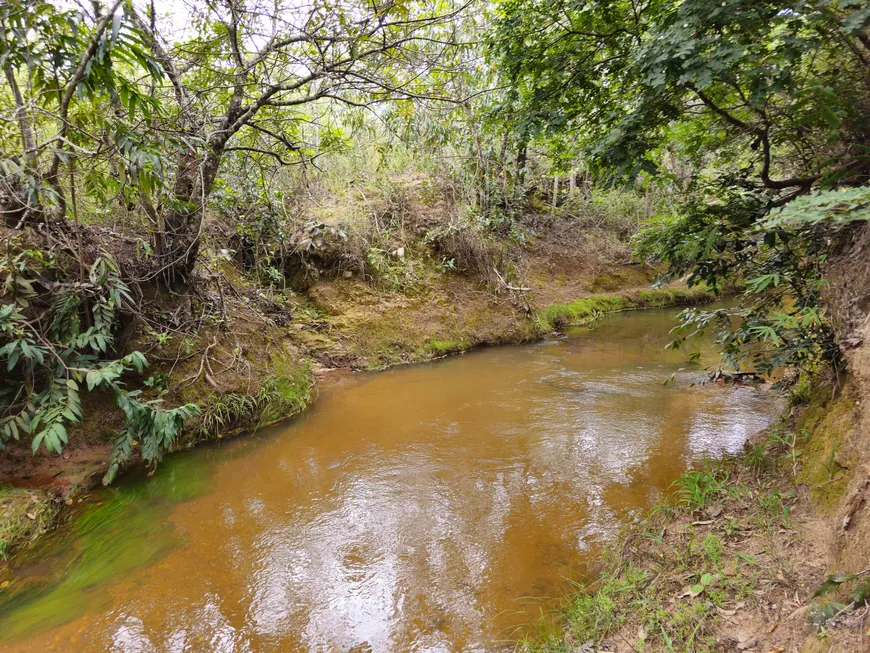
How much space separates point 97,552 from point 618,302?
1217cm

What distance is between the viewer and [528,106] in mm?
3422

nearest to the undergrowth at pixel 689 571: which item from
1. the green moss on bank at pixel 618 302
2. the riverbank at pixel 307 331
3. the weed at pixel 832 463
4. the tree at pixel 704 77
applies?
the weed at pixel 832 463

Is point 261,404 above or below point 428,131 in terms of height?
below

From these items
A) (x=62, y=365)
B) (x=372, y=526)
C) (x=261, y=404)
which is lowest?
(x=372, y=526)

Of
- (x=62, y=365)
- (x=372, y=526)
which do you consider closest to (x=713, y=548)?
(x=372, y=526)

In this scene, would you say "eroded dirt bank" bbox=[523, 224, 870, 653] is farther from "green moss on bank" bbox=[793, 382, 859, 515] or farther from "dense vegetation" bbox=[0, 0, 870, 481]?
"dense vegetation" bbox=[0, 0, 870, 481]

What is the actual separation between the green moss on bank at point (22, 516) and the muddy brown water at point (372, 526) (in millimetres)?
154

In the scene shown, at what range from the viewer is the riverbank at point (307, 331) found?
3.76 metres

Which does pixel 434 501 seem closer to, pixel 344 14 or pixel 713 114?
pixel 713 114

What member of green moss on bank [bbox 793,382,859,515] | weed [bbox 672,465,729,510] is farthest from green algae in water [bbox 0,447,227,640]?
green moss on bank [bbox 793,382,859,515]

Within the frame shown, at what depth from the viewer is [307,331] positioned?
729 cm

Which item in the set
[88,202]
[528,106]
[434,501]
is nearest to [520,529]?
[434,501]

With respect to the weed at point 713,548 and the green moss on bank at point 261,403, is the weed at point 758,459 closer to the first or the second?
the weed at point 713,548

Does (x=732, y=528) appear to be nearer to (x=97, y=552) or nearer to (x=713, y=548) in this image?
(x=713, y=548)
